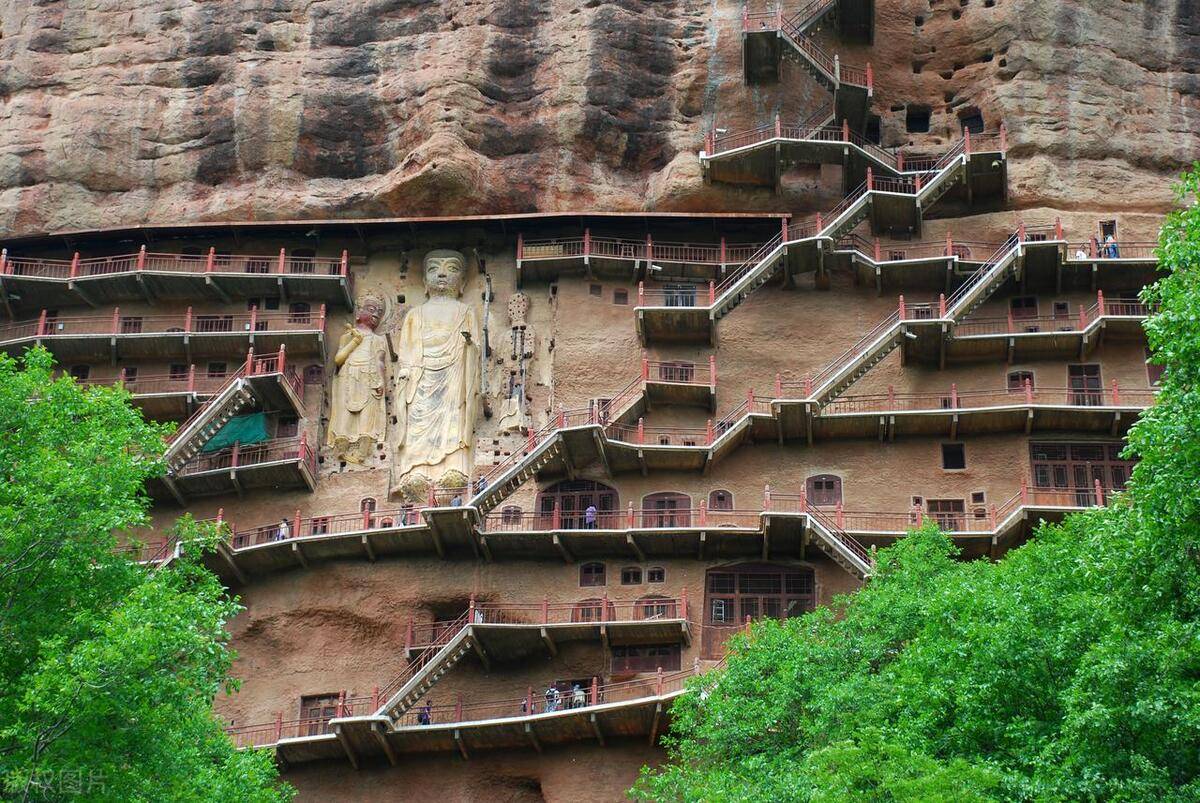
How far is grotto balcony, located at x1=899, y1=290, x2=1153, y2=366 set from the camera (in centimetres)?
4844

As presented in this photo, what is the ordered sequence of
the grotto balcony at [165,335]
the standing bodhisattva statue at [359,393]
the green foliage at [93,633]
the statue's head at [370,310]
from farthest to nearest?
the statue's head at [370,310] → the grotto balcony at [165,335] → the standing bodhisattva statue at [359,393] → the green foliage at [93,633]

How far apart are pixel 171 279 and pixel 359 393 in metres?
6.33

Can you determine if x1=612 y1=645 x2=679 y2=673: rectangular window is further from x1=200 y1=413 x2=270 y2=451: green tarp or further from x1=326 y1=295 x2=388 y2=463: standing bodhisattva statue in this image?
x1=200 y1=413 x2=270 y2=451: green tarp

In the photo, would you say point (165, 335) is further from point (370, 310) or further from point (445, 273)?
point (445, 273)

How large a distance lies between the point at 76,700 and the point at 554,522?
1698cm

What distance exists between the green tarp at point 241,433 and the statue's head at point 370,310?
398 cm

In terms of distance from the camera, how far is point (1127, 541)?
2959 centimetres

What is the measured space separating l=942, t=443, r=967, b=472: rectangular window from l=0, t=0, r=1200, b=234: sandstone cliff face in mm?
8402

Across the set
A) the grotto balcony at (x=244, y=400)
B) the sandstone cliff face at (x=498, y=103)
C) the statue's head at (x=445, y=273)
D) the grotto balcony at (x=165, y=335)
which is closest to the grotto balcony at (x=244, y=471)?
the grotto balcony at (x=244, y=400)

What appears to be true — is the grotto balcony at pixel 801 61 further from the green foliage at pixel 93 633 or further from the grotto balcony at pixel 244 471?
the green foliage at pixel 93 633

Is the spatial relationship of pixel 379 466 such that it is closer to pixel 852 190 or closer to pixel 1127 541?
pixel 852 190

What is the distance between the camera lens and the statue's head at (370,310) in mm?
51750

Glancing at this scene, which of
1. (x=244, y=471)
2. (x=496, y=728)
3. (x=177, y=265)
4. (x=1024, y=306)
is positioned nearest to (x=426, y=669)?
(x=496, y=728)

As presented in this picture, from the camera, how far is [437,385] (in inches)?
1961
